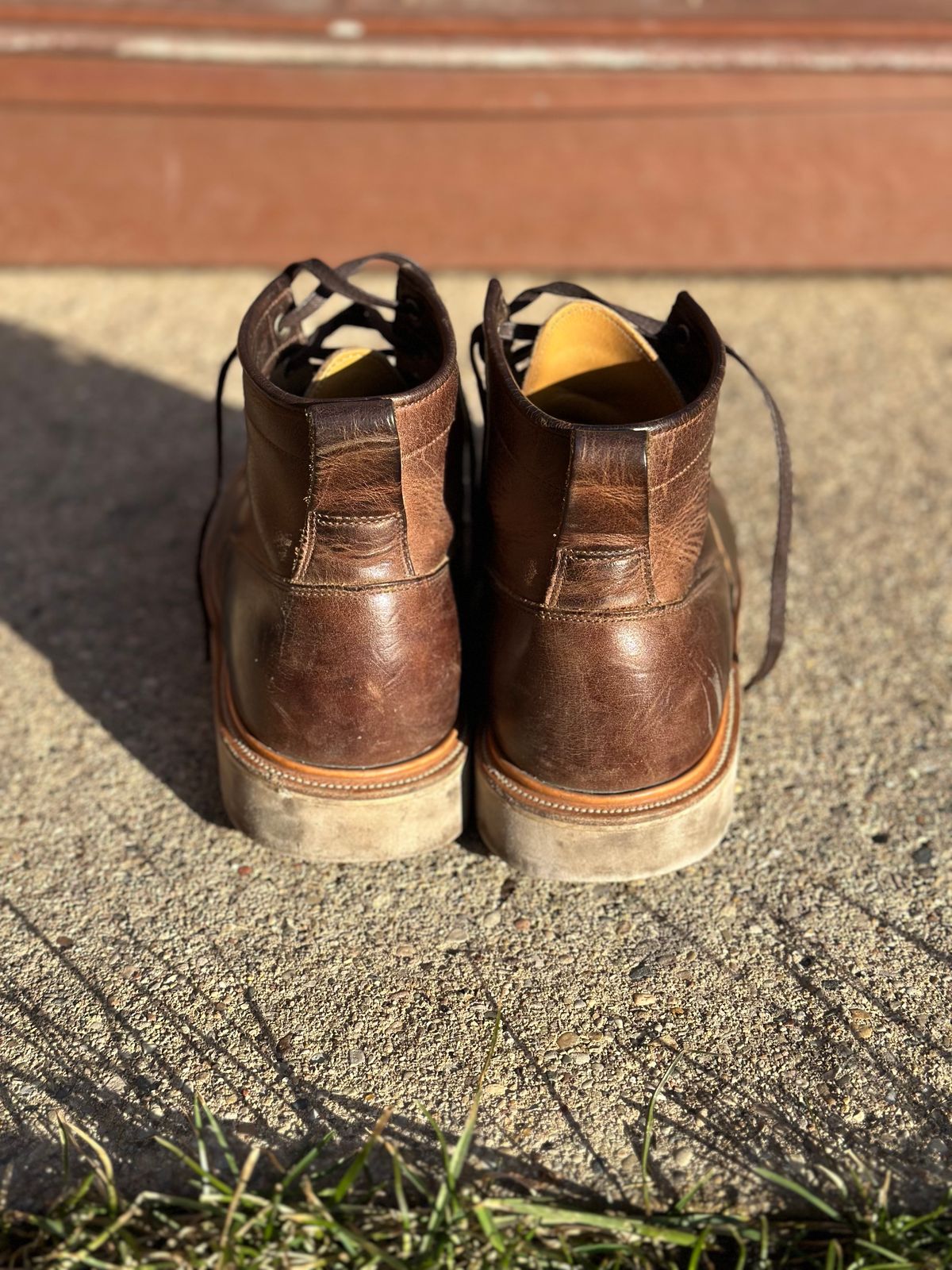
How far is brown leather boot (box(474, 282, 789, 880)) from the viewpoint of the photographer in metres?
1.65

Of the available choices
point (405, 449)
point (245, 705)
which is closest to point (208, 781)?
point (245, 705)

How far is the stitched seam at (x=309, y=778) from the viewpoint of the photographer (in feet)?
5.98

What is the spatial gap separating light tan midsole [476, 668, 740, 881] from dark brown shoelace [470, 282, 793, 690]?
296 mm

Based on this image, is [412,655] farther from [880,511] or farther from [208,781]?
[880,511]

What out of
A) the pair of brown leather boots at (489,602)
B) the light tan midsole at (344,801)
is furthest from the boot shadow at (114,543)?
the pair of brown leather boots at (489,602)

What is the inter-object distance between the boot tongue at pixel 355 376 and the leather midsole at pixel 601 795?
579mm

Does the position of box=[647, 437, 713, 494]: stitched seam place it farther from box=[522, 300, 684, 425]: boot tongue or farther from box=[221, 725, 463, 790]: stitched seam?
box=[221, 725, 463, 790]: stitched seam

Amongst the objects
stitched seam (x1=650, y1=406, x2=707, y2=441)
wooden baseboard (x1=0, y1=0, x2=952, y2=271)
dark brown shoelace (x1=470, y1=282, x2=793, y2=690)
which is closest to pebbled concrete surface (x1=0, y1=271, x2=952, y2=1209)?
dark brown shoelace (x1=470, y1=282, x2=793, y2=690)

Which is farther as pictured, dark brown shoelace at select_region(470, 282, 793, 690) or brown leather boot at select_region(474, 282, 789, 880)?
dark brown shoelace at select_region(470, 282, 793, 690)

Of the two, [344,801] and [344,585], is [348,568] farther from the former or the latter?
[344,801]

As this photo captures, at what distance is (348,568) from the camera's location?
1718 millimetres

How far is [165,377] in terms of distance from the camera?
323 centimetres

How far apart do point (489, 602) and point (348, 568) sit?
0.79 ft

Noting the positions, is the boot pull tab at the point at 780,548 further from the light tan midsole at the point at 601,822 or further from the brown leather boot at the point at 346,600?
the brown leather boot at the point at 346,600
